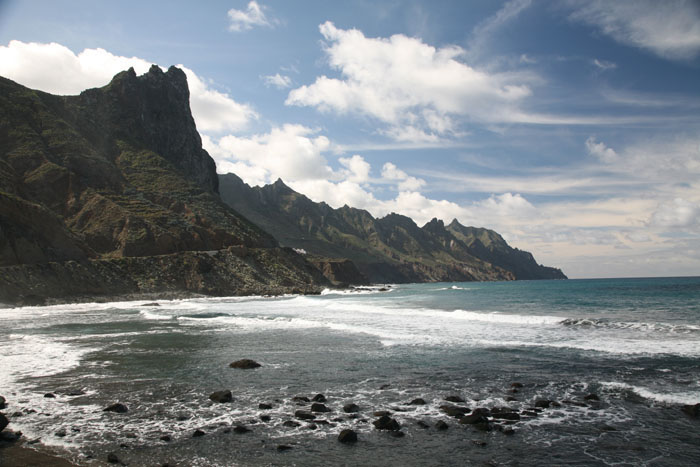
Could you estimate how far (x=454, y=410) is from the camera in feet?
39.6

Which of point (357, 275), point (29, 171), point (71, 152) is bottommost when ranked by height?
point (357, 275)

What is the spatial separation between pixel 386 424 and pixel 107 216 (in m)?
84.4

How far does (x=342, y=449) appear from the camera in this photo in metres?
9.60

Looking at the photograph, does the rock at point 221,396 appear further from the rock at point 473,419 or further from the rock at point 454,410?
the rock at point 473,419

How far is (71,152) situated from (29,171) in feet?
35.3

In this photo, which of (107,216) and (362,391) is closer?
(362,391)

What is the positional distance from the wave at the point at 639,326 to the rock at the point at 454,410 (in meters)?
22.8

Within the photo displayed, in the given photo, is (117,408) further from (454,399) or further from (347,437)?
(454,399)

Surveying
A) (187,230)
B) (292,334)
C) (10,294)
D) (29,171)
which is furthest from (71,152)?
(292,334)

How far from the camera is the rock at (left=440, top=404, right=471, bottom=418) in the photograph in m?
11.8

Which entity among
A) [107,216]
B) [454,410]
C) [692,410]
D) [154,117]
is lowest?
[454,410]

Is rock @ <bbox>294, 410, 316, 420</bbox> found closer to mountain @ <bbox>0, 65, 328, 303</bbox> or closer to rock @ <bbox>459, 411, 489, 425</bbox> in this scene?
rock @ <bbox>459, 411, 489, 425</bbox>

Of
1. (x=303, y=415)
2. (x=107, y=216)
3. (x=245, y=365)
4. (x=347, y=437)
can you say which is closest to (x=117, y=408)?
(x=303, y=415)

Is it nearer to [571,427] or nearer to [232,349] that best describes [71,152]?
[232,349]
